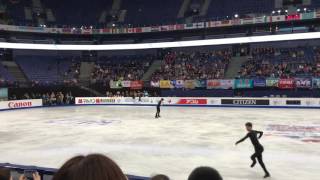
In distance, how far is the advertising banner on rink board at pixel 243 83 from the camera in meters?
38.8

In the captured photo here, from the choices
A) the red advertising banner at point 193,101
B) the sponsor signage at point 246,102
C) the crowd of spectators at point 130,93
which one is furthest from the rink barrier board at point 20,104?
the sponsor signage at point 246,102

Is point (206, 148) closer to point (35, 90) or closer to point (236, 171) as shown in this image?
point (236, 171)

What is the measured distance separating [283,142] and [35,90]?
107ft

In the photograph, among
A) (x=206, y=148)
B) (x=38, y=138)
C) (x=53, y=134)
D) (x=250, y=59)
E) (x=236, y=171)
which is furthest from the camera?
(x=250, y=59)

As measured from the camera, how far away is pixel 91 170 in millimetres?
1551

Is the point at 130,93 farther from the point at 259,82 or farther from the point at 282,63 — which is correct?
the point at 282,63

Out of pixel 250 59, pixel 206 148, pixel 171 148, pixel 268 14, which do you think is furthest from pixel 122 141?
pixel 268 14

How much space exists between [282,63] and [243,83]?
239 inches

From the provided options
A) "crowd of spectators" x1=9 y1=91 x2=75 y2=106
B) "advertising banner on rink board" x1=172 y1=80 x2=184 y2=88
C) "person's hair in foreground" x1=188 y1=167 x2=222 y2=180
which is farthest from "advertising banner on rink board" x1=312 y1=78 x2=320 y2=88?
"person's hair in foreground" x1=188 y1=167 x2=222 y2=180

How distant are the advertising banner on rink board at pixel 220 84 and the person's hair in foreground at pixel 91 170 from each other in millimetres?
38945

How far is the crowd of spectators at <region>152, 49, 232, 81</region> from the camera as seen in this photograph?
44375mm

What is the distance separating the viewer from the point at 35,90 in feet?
136

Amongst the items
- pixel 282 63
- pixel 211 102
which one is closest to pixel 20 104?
pixel 211 102

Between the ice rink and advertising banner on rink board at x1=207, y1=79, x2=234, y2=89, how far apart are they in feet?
51.8
